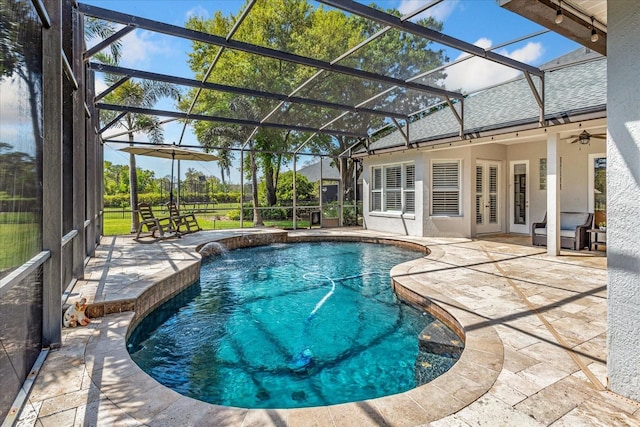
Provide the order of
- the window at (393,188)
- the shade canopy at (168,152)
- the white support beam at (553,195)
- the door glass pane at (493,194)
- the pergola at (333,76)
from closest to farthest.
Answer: the pergola at (333,76) → the white support beam at (553,195) → the shade canopy at (168,152) → the door glass pane at (493,194) → the window at (393,188)

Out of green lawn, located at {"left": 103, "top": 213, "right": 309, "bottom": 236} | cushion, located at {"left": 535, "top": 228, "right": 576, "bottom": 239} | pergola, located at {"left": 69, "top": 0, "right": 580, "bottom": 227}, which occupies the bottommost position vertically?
green lawn, located at {"left": 103, "top": 213, "right": 309, "bottom": 236}

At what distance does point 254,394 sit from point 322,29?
1246 cm

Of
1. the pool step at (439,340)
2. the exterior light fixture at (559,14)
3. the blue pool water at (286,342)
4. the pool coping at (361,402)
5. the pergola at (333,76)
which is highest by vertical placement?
the pergola at (333,76)

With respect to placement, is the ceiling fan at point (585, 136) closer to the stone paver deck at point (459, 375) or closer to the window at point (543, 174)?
the window at point (543, 174)

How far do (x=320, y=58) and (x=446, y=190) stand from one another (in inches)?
231

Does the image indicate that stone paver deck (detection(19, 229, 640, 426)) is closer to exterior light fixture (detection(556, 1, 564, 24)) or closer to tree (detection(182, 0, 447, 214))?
exterior light fixture (detection(556, 1, 564, 24))

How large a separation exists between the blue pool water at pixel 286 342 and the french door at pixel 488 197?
Result: 19.2ft

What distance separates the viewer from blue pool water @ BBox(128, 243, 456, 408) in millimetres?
3129

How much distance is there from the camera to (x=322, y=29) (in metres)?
12.3

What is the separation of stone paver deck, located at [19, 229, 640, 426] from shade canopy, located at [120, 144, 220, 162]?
215 inches

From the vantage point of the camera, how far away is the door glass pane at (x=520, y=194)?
1096 cm

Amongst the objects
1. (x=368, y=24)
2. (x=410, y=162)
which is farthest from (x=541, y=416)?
(x=368, y=24)

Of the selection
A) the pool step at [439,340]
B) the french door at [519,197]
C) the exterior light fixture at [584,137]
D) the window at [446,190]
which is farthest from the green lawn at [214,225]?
the exterior light fixture at [584,137]

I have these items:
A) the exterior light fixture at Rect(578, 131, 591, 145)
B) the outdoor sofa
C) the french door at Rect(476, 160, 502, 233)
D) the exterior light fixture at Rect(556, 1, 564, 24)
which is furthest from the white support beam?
the exterior light fixture at Rect(556, 1, 564, 24)
